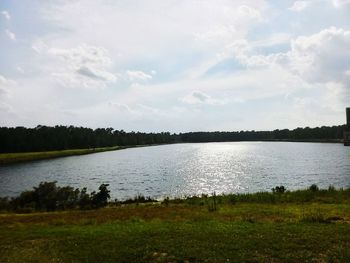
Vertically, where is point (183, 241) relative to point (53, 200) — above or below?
above

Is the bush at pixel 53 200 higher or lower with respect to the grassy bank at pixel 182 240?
lower

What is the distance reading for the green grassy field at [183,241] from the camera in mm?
14922

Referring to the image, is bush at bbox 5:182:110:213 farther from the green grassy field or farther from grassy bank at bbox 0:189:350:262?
the green grassy field

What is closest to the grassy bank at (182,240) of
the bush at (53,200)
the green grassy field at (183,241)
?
the green grassy field at (183,241)

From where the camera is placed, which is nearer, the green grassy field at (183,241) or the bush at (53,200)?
the green grassy field at (183,241)

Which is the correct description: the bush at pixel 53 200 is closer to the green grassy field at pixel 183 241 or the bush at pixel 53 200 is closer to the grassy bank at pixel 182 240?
the grassy bank at pixel 182 240

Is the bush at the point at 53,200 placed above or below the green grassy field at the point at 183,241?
below

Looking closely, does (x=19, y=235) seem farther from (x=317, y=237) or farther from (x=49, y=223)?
(x=317, y=237)

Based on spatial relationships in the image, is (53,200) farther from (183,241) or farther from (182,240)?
(183,241)

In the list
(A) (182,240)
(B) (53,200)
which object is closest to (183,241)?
(A) (182,240)

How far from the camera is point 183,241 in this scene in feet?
55.2

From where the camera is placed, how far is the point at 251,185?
62406 mm

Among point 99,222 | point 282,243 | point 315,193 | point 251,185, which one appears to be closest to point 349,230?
point 282,243

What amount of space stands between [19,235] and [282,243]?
41.0 ft
